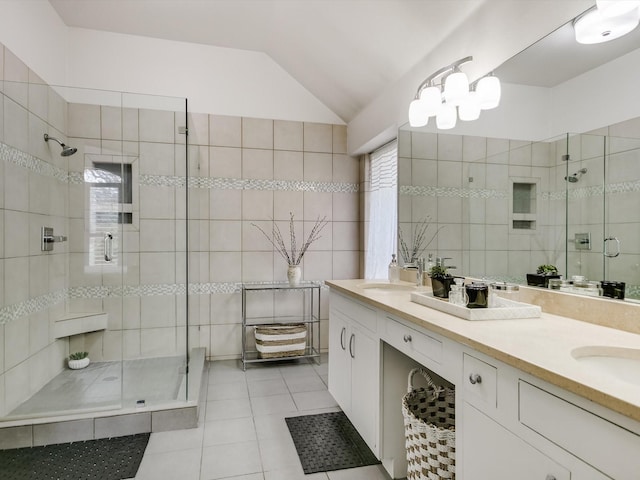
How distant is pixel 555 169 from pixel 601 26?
504 mm

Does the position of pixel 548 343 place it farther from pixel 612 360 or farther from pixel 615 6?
pixel 615 6

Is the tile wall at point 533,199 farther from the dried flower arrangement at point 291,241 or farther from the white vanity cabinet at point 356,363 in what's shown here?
the dried flower arrangement at point 291,241

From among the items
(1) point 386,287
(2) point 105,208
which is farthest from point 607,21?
(2) point 105,208

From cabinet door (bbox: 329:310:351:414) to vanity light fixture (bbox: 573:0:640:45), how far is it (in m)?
1.71

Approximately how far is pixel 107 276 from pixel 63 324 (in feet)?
1.50

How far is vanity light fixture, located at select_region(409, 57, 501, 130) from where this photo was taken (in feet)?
6.07

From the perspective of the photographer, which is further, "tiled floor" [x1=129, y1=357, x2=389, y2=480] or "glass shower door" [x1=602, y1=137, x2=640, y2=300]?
"tiled floor" [x1=129, y1=357, x2=389, y2=480]

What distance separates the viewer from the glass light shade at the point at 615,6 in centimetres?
121

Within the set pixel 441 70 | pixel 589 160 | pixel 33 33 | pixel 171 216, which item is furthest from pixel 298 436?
pixel 33 33

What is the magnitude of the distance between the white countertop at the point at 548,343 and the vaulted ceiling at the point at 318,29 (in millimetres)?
1541

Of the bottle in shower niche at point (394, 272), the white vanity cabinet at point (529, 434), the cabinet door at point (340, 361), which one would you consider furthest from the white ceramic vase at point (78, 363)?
the white vanity cabinet at point (529, 434)

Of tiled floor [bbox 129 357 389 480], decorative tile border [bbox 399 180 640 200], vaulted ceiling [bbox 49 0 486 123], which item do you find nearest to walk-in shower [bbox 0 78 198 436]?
tiled floor [bbox 129 357 389 480]

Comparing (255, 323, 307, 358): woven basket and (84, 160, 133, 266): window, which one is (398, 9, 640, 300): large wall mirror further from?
(84, 160, 133, 266): window

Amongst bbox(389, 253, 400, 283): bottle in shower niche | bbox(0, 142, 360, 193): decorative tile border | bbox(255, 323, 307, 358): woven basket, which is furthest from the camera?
bbox(255, 323, 307, 358): woven basket
